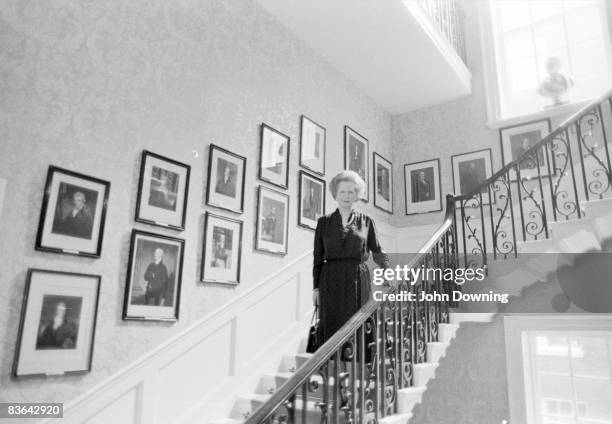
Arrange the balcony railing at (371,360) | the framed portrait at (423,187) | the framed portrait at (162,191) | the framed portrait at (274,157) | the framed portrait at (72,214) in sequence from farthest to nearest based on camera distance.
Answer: the framed portrait at (423,187)
the framed portrait at (274,157)
the framed portrait at (162,191)
the framed portrait at (72,214)
the balcony railing at (371,360)

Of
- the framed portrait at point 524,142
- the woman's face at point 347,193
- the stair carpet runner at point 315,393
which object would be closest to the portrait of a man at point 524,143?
the framed portrait at point 524,142

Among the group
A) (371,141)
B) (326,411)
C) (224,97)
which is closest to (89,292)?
(326,411)

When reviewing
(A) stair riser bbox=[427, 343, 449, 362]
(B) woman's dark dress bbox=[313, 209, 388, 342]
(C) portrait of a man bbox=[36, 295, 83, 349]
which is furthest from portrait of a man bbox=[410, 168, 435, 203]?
(C) portrait of a man bbox=[36, 295, 83, 349]

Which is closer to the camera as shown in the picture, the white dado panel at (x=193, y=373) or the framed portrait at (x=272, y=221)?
the white dado panel at (x=193, y=373)

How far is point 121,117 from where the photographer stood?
3.34m

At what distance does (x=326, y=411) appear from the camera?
249 cm

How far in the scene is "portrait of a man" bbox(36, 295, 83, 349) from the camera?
274 centimetres

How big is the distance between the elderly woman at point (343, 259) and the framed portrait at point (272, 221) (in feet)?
3.75

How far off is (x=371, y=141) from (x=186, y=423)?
4.42 metres

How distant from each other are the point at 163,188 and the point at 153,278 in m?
0.66

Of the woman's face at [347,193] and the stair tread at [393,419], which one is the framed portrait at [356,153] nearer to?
the woman's face at [347,193]

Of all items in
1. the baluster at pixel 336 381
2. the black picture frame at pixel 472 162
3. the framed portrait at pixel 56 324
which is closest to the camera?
the baluster at pixel 336 381

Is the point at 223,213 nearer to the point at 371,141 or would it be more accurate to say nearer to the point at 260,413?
the point at 260,413

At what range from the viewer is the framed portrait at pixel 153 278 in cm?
323
